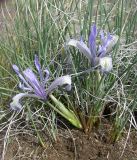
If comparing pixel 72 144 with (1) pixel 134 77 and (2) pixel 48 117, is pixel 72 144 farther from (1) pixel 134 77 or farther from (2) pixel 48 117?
(1) pixel 134 77

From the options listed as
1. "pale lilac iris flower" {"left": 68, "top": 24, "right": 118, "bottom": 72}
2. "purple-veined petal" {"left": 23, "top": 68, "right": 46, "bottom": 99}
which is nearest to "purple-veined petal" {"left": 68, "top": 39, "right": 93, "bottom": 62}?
"pale lilac iris flower" {"left": 68, "top": 24, "right": 118, "bottom": 72}

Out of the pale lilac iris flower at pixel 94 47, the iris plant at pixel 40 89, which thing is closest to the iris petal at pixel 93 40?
the pale lilac iris flower at pixel 94 47

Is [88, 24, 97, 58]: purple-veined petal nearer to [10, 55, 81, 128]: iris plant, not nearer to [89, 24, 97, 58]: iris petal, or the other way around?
[89, 24, 97, 58]: iris petal

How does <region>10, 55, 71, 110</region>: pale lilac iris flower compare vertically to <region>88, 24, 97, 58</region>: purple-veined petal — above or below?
below

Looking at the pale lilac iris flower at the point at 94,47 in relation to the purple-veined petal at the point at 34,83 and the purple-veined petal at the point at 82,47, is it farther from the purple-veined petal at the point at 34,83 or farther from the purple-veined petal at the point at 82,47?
the purple-veined petal at the point at 34,83

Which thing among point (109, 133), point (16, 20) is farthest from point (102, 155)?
point (16, 20)

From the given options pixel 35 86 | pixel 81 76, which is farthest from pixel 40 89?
pixel 81 76

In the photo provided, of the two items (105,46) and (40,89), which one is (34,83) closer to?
(40,89)
